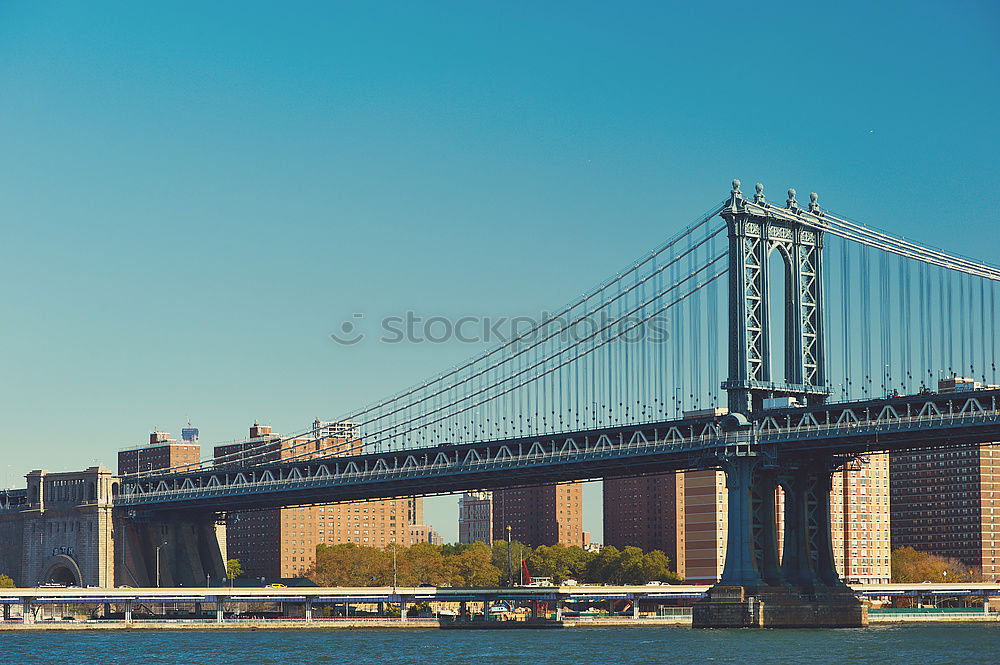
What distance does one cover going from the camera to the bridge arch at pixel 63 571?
5984 inches

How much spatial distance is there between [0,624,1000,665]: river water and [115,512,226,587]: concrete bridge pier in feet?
107

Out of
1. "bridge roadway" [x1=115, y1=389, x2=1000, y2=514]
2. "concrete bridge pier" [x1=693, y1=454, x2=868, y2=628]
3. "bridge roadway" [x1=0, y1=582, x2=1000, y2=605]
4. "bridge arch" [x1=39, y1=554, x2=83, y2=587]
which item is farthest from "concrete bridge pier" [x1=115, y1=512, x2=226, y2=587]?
"concrete bridge pier" [x1=693, y1=454, x2=868, y2=628]

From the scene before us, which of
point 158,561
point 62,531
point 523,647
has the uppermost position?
point 62,531

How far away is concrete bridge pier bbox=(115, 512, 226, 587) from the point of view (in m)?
151

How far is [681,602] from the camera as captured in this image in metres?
168

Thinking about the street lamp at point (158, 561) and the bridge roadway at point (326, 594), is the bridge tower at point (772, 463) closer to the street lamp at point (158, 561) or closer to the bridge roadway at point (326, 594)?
the bridge roadway at point (326, 594)

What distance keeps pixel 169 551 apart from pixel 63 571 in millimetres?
9837

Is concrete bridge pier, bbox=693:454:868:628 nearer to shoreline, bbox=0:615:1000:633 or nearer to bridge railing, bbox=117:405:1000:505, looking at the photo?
bridge railing, bbox=117:405:1000:505

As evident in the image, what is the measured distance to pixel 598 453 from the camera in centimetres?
10912

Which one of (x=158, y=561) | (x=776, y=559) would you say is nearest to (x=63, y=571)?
(x=158, y=561)

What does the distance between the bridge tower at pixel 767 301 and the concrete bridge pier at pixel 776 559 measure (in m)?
4.19

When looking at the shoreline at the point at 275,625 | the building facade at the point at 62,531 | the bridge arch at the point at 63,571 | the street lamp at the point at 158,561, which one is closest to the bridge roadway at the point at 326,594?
the shoreline at the point at 275,625

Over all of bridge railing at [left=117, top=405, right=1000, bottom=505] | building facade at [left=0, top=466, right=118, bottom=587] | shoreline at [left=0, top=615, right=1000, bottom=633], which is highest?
bridge railing at [left=117, top=405, right=1000, bottom=505]

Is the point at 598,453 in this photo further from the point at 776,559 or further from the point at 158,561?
the point at 158,561
